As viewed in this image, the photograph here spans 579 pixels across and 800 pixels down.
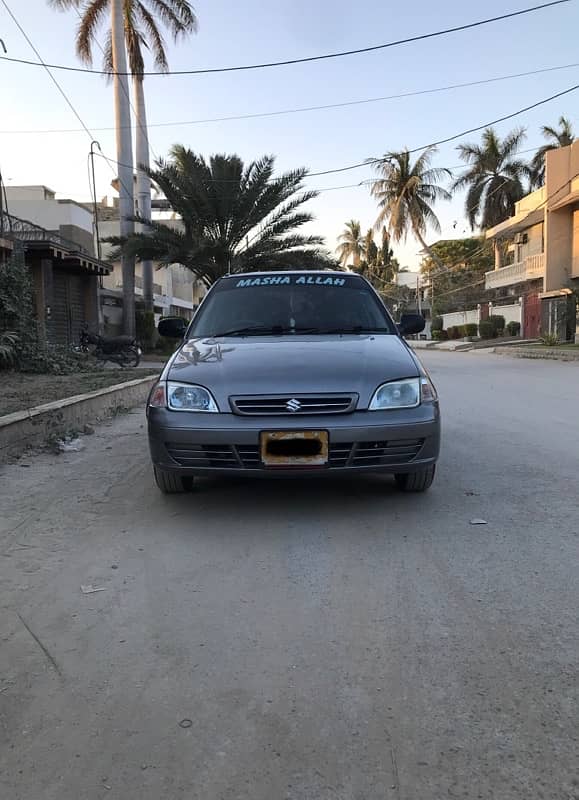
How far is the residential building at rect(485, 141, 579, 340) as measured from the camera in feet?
96.9

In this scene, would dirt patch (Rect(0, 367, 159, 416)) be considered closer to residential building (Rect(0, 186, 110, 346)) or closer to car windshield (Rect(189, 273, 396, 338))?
car windshield (Rect(189, 273, 396, 338))

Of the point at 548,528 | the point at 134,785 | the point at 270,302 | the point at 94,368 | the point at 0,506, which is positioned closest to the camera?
the point at 134,785

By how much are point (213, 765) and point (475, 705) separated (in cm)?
84

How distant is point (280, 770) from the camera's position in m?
1.83

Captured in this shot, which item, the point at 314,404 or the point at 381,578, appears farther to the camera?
the point at 314,404

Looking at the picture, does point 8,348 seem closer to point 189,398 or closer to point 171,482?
point 171,482

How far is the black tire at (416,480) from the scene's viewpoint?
4323 mm

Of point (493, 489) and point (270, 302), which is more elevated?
point (270, 302)

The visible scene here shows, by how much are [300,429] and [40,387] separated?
7.11 m

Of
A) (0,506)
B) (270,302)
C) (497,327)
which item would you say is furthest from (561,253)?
(0,506)

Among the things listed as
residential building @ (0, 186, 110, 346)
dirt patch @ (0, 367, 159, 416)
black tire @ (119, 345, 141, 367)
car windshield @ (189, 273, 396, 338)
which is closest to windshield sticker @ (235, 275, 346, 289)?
car windshield @ (189, 273, 396, 338)

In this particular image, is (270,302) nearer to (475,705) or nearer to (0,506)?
(0,506)

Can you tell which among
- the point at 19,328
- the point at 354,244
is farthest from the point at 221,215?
the point at 354,244

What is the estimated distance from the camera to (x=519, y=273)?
122ft
